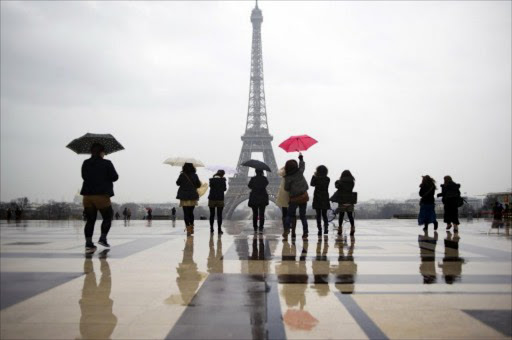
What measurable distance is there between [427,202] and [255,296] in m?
10.6

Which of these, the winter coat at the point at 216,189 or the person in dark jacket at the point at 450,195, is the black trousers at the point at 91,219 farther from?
the person in dark jacket at the point at 450,195

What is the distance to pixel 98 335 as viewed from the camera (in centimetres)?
306

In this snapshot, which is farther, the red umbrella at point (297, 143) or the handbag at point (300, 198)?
the red umbrella at point (297, 143)

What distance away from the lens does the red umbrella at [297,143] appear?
13.7 m

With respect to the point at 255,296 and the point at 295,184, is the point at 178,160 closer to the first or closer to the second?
the point at 295,184

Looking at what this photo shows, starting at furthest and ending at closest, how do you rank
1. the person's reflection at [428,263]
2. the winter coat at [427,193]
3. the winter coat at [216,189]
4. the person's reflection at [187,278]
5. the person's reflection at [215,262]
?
the winter coat at [427,193] < the winter coat at [216,189] < the person's reflection at [215,262] < the person's reflection at [428,263] < the person's reflection at [187,278]

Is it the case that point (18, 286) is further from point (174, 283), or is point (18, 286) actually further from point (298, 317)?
point (298, 317)

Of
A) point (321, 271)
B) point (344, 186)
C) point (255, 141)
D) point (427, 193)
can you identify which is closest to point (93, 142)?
point (344, 186)

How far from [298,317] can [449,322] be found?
3.63 feet

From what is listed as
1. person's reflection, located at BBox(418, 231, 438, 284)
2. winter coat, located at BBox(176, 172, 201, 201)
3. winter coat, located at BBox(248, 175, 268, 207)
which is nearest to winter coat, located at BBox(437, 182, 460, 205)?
person's reflection, located at BBox(418, 231, 438, 284)

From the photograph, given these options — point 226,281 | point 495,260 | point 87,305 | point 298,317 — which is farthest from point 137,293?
point 495,260

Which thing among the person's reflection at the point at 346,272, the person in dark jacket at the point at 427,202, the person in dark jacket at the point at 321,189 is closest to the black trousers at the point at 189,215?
the person in dark jacket at the point at 321,189

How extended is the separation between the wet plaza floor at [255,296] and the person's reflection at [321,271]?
2cm

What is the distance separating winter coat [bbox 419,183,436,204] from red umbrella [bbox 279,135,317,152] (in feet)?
11.6
